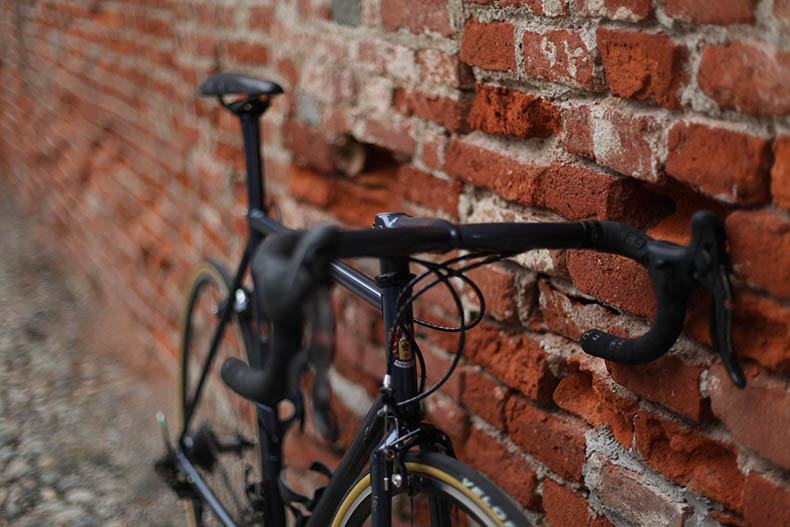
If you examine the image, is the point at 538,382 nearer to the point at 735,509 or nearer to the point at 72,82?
the point at 735,509

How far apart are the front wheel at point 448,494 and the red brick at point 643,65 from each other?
60 cm

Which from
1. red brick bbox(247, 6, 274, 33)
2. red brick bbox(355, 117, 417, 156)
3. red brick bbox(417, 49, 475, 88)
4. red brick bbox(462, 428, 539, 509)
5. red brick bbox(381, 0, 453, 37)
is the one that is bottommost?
red brick bbox(462, 428, 539, 509)

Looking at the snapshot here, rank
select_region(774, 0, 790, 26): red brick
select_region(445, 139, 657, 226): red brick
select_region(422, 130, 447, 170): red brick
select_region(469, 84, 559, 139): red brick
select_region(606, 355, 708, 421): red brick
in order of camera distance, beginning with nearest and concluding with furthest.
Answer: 1. select_region(774, 0, 790, 26): red brick
2. select_region(606, 355, 708, 421): red brick
3. select_region(445, 139, 657, 226): red brick
4. select_region(469, 84, 559, 139): red brick
5. select_region(422, 130, 447, 170): red brick

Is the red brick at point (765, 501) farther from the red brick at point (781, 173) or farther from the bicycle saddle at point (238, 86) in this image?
the bicycle saddle at point (238, 86)

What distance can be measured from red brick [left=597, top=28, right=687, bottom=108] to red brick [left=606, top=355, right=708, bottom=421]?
0.38 m

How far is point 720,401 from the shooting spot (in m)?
1.09

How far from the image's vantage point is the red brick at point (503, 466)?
1498mm

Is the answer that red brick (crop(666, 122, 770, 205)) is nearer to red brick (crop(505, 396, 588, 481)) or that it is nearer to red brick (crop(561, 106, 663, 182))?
red brick (crop(561, 106, 663, 182))

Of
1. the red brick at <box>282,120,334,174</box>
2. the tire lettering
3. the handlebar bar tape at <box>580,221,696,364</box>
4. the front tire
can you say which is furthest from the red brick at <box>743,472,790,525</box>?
the red brick at <box>282,120,334,174</box>

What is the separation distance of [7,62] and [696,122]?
5.83m

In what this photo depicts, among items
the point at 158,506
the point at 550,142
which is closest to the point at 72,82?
the point at 158,506

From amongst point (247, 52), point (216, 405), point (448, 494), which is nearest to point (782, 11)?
point (448, 494)

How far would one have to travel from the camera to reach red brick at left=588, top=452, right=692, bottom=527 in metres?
1.20

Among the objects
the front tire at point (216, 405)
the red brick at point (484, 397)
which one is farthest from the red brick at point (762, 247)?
the front tire at point (216, 405)
